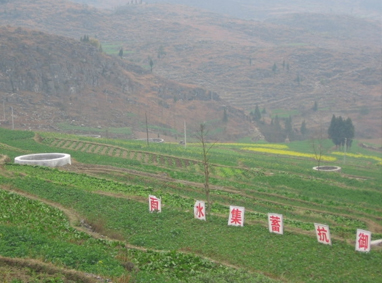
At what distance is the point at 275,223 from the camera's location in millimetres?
27594

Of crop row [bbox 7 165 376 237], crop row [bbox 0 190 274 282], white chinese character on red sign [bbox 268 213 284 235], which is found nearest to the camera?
crop row [bbox 0 190 274 282]

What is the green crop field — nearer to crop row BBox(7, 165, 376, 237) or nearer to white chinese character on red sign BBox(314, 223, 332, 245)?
crop row BBox(7, 165, 376, 237)

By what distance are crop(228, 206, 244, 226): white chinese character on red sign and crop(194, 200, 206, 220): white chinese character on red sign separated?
143cm

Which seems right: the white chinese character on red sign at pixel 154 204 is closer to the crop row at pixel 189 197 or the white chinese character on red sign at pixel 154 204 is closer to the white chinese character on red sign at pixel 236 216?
the crop row at pixel 189 197

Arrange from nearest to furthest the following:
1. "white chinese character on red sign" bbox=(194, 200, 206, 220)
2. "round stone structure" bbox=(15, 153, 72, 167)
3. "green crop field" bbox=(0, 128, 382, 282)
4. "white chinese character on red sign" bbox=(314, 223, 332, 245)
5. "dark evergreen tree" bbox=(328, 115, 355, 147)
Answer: "green crop field" bbox=(0, 128, 382, 282)
"white chinese character on red sign" bbox=(314, 223, 332, 245)
"white chinese character on red sign" bbox=(194, 200, 206, 220)
"round stone structure" bbox=(15, 153, 72, 167)
"dark evergreen tree" bbox=(328, 115, 355, 147)

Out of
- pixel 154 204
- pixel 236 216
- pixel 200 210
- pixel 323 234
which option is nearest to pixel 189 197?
pixel 154 204

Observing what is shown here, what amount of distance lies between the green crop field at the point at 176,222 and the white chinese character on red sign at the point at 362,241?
306mm

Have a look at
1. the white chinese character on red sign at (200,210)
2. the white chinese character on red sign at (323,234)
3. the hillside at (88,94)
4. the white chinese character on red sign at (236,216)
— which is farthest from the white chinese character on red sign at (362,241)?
the hillside at (88,94)

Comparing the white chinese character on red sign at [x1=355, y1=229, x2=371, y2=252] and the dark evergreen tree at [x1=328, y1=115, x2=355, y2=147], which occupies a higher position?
the white chinese character on red sign at [x1=355, y1=229, x2=371, y2=252]

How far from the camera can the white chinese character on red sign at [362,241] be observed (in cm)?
2542

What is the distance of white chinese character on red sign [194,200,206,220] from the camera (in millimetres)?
28806

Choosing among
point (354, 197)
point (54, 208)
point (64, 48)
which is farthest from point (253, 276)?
point (64, 48)

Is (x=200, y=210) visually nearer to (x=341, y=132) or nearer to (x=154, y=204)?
(x=154, y=204)

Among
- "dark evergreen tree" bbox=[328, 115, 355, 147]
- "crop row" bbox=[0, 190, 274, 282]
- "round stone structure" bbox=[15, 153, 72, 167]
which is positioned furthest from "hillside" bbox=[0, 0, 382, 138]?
"crop row" bbox=[0, 190, 274, 282]
